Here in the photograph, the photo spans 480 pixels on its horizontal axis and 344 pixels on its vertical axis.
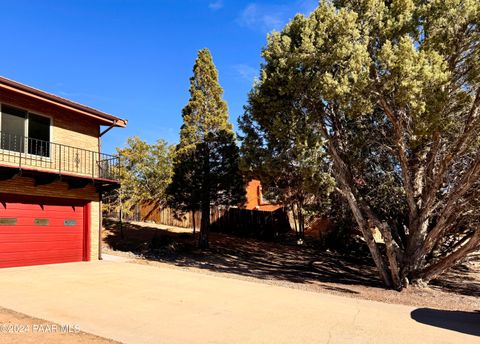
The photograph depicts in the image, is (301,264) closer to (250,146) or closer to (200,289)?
(250,146)

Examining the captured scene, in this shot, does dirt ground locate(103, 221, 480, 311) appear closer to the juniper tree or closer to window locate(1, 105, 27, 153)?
the juniper tree

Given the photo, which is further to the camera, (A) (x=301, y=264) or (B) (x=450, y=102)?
(A) (x=301, y=264)

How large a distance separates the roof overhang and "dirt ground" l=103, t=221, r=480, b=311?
5.29 meters

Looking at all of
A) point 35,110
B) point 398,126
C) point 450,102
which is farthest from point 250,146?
point 35,110

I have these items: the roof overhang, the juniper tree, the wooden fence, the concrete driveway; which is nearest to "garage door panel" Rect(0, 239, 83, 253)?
the concrete driveway

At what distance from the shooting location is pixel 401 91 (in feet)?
31.9

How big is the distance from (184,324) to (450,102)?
362 inches

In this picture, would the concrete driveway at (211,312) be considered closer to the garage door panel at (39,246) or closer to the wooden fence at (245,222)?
the garage door panel at (39,246)

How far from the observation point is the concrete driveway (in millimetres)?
5934

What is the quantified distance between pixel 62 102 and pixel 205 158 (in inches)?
292

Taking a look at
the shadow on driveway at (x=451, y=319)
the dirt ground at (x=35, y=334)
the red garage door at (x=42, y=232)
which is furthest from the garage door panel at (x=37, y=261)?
the shadow on driveway at (x=451, y=319)

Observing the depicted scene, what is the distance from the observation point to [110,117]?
14367 millimetres

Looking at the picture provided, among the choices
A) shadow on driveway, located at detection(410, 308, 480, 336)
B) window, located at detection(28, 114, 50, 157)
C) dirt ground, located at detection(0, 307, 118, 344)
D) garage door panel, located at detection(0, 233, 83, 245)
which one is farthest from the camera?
window, located at detection(28, 114, 50, 157)

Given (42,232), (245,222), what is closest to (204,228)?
(245,222)
